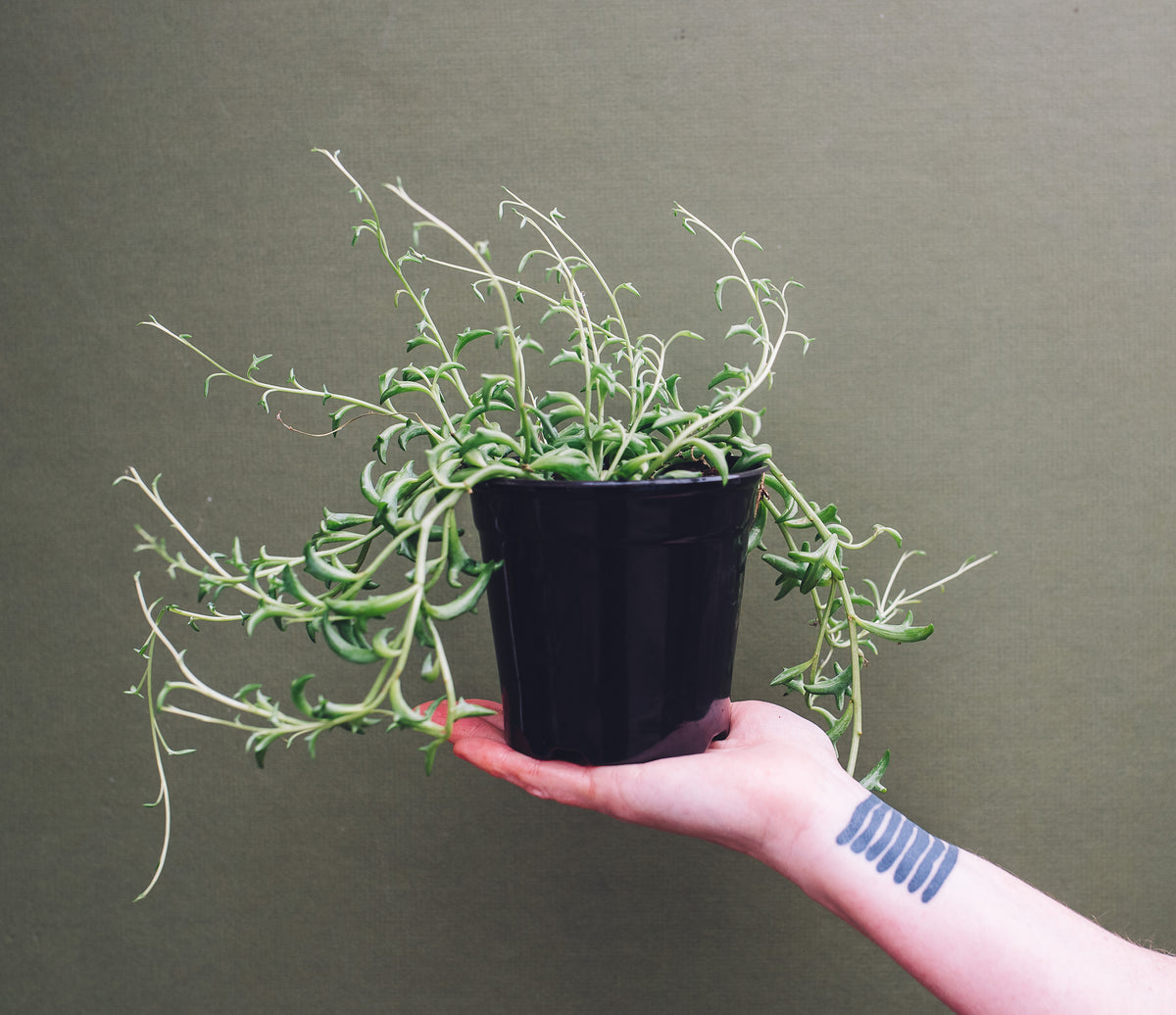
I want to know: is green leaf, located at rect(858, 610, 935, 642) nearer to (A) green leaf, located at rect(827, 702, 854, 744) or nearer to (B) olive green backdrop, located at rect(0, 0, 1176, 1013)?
(A) green leaf, located at rect(827, 702, 854, 744)

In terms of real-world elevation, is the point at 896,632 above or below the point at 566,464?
below

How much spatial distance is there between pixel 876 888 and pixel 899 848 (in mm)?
31

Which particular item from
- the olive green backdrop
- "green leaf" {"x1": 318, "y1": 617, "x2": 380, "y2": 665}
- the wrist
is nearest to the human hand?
the wrist

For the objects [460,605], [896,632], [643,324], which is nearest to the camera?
[460,605]

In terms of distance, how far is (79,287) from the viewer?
2.60 ft

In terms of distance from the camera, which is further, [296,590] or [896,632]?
[896,632]

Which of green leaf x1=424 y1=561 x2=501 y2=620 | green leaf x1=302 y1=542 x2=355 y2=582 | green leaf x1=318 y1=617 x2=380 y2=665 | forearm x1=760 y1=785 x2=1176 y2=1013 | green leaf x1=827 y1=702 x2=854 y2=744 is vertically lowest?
forearm x1=760 y1=785 x2=1176 y2=1013

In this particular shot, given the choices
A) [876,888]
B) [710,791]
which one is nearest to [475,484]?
[710,791]

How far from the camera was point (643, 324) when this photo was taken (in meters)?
0.76

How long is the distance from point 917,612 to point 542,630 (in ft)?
1.42

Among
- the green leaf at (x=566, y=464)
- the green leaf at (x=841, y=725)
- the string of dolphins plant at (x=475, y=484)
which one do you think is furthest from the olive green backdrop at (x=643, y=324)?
the green leaf at (x=566, y=464)

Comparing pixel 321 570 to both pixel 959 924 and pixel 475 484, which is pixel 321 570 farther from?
pixel 959 924

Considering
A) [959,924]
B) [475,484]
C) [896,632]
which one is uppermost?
[475,484]

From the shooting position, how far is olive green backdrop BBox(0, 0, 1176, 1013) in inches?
29.6
